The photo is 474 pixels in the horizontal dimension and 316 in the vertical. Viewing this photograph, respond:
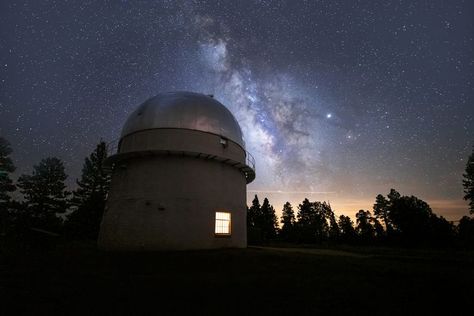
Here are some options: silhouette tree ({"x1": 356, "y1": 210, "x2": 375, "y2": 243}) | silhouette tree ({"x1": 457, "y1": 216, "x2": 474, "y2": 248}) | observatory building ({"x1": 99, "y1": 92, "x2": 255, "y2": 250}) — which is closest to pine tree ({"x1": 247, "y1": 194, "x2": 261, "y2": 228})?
silhouette tree ({"x1": 356, "y1": 210, "x2": 375, "y2": 243})

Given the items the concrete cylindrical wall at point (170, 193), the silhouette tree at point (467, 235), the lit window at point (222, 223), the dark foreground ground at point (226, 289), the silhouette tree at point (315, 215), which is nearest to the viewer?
the dark foreground ground at point (226, 289)

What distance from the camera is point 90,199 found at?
33.5 meters

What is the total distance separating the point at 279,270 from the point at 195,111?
9979 mm

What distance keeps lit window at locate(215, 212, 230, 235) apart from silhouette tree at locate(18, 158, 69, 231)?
30483 millimetres

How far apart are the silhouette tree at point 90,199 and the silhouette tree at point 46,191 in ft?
6.32

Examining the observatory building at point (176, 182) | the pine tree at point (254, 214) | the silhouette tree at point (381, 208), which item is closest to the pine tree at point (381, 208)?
the silhouette tree at point (381, 208)

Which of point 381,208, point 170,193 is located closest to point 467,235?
point 381,208

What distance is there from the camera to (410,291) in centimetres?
555

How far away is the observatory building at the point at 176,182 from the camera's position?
12.3 metres

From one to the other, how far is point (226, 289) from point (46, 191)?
1617 inches

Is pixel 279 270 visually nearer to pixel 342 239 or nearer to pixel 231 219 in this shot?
pixel 231 219

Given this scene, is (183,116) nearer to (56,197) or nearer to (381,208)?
(56,197)

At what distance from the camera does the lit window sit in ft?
44.2

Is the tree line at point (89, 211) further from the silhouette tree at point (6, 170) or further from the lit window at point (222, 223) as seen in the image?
the lit window at point (222, 223)
